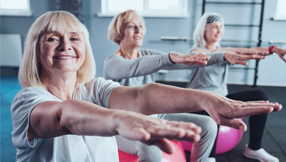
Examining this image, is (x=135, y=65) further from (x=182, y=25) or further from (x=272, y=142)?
(x=182, y=25)

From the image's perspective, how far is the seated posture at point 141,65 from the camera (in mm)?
1297

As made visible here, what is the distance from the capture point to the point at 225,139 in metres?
2.01

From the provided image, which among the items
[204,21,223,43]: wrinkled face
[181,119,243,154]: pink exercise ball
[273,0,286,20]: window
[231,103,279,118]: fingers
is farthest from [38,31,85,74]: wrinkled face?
[273,0,286,20]: window

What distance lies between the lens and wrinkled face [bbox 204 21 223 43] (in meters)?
2.32

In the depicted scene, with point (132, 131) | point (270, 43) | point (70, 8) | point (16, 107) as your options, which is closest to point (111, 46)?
point (70, 8)

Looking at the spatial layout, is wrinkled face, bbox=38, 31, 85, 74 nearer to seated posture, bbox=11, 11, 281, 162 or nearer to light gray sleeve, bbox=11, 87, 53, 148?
seated posture, bbox=11, 11, 281, 162

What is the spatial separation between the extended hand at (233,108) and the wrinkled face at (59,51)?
565mm

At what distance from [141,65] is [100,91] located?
1.39 ft

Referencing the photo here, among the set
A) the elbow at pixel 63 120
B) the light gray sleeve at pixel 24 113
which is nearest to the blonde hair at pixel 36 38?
the light gray sleeve at pixel 24 113

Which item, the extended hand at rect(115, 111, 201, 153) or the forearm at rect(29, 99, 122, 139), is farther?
the forearm at rect(29, 99, 122, 139)

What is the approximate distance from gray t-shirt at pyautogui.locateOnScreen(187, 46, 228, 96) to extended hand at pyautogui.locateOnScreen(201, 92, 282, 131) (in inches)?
51.5

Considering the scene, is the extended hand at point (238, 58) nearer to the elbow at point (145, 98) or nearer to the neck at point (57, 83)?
the elbow at point (145, 98)

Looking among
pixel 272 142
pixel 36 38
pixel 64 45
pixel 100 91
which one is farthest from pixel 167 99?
pixel 272 142

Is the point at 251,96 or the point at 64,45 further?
the point at 251,96
